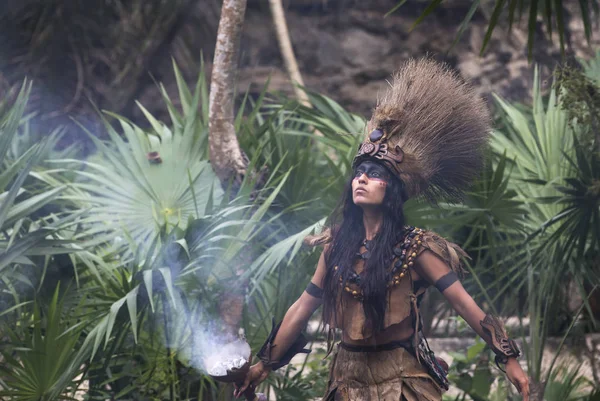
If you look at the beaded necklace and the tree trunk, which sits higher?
the tree trunk

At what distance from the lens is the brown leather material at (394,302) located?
3.14 metres

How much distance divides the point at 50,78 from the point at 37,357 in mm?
7220

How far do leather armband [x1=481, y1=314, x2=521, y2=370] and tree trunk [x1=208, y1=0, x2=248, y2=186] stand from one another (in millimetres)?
2222

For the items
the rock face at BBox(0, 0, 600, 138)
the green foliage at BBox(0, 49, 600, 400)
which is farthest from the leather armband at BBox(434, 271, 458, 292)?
the rock face at BBox(0, 0, 600, 138)

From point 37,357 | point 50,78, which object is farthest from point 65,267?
point 50,78

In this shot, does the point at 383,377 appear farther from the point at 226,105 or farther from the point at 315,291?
the point at 226,105

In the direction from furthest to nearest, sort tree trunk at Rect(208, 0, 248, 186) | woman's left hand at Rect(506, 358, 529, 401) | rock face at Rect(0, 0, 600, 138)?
rock face at Rect(0, 0, 600, 138), tree trunk at Rect(208, 0, 248, 186), woman's left hand at Rect(506, 358, 529, 401)

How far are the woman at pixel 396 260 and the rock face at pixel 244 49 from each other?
7265 mm

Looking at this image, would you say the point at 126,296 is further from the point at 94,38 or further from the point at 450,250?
the point at 94,38

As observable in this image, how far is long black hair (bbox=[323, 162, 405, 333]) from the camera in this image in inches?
123

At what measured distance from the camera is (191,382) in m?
4.96

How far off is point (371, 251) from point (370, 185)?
24 cm

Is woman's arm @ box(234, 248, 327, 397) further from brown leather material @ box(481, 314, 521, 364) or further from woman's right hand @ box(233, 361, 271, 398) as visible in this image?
brown leather material @ box(481, 314, 521, 364)

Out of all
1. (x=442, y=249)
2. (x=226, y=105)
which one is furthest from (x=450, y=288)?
(x=226, y=105)
